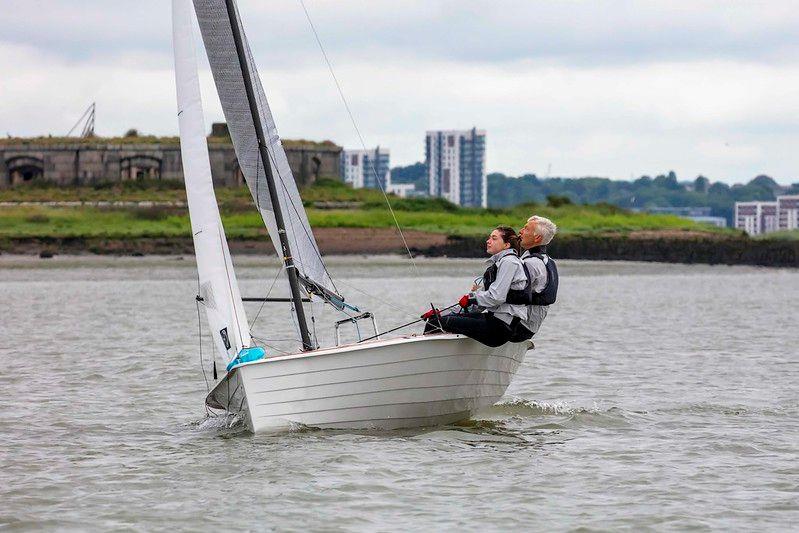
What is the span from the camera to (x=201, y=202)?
51.4ft

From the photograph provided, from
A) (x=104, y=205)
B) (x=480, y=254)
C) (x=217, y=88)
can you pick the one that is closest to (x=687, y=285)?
(x=480, y=254)

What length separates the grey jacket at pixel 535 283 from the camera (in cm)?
1497

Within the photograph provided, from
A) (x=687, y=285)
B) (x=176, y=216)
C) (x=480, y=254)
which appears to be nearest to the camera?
(x=687, y=285)

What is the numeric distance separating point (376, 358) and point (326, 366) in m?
0.52

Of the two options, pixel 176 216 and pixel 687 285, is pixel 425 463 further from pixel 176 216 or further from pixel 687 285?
pixel 176 216

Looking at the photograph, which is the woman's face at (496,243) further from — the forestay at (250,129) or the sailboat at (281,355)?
the forestay at (250,129)

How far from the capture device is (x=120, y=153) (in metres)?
93.8

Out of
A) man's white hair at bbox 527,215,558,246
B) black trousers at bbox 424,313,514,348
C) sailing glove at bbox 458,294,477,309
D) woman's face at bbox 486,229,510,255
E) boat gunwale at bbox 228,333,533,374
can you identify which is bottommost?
boat gunwale at bbox 228,333,533,374

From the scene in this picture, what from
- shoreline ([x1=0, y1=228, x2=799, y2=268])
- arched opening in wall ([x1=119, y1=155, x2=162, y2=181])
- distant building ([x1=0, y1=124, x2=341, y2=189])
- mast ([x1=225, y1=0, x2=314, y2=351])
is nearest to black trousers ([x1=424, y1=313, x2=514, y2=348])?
mast ([x1=225, y1=0, x2=314, y2=351])

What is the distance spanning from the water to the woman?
49.3 inches

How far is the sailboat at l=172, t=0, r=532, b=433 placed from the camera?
14500 millimetres

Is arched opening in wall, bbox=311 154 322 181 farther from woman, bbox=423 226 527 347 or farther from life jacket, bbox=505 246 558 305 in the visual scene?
woman, bbox=423 226 527 347

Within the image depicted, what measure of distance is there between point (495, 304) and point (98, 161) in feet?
267

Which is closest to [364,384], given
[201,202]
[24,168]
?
[201,202]
